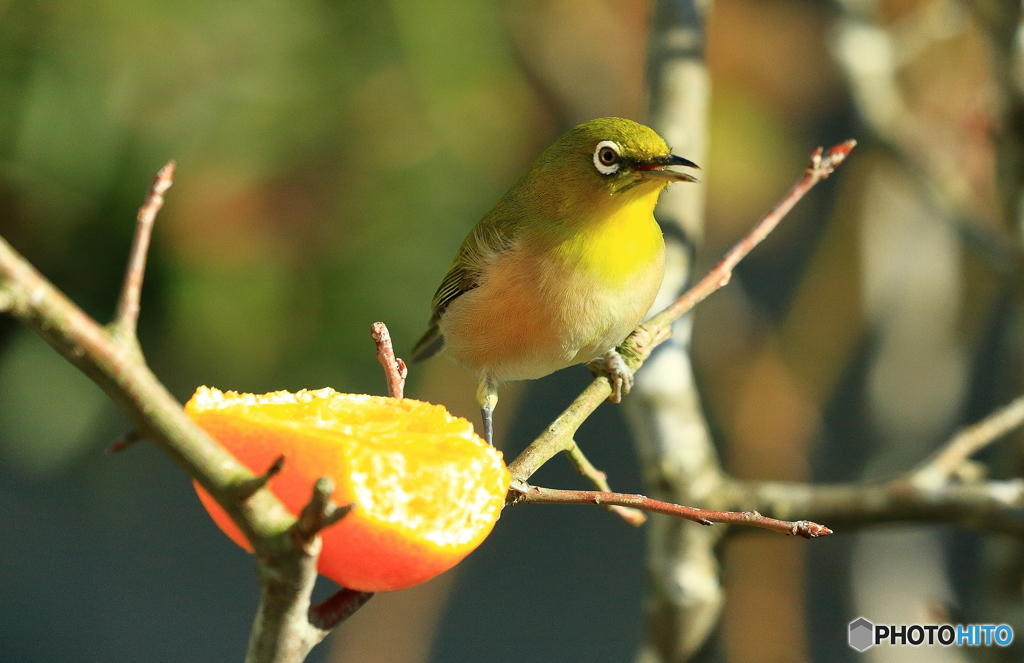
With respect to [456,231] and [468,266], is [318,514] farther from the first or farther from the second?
[456,231]

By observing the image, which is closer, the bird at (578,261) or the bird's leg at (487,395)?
the bird at (578,261)

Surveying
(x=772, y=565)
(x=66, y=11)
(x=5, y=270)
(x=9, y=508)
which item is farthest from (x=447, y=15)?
(x=9, y=508)

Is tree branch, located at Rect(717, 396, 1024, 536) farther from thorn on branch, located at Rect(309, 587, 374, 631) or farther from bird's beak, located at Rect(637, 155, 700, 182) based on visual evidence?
thorn on branch, located at Rect(309, 587, 374, 631)

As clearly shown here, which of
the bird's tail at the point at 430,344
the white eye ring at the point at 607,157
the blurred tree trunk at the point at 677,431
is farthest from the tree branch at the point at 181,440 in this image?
the bird's tail at the point at 430,344

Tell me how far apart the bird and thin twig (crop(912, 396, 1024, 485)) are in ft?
2.60

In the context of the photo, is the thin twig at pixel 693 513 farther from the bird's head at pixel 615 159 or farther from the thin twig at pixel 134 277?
the bird's head at pixel 615 159

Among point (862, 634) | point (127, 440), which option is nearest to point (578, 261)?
point (127, 440)

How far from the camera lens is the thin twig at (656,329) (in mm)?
1442

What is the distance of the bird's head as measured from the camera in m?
1.95

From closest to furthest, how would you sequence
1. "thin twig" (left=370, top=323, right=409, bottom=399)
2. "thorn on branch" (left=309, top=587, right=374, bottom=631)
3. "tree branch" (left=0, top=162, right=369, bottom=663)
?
"tree branch" (left=0, top=162, right=369, bottom=663), "thorn on branch" (left=309, top=587, right=374, bottom=631), "thin twig" (left=370, top=323, right=409, bottom=399)

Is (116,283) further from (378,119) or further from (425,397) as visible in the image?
(425,397)

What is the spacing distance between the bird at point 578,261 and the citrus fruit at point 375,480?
42.5 inches

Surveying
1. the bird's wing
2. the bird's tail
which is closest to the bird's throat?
the bird's wing

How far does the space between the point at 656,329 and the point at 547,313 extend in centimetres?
26
